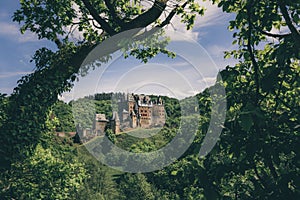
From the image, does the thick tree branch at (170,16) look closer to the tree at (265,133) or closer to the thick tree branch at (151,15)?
the thick tree branch at (151,15)

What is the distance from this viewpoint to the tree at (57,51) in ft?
26.7

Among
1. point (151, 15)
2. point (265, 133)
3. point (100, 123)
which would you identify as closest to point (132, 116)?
point (100, 123)

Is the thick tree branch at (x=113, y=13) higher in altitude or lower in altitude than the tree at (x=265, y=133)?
higher

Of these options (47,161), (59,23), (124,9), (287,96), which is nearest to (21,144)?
(47,161)

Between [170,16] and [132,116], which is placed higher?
[170,16]

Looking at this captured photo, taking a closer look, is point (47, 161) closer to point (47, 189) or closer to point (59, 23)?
point (47, 189)

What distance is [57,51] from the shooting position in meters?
9.45

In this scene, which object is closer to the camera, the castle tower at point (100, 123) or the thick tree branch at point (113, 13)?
the thick tree branch at point (113, 13)

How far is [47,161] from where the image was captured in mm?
9461

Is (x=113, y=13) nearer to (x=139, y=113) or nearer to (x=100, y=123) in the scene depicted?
(x=139, y=113)

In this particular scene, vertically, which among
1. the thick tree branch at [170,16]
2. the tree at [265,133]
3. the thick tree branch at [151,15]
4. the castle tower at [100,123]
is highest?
the thick tree branch at [170,16]

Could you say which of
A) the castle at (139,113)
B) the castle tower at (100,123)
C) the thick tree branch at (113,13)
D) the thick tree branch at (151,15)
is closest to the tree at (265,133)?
the thick tree branch at (151,15)

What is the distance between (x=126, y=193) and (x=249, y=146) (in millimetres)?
50108

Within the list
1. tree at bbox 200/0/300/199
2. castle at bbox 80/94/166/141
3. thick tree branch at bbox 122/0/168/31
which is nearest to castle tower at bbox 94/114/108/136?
castle at bbox 80/94/166/141
